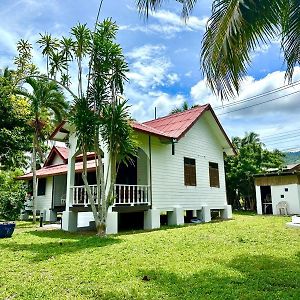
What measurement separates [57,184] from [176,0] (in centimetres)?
1723

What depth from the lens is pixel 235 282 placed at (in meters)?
5.00

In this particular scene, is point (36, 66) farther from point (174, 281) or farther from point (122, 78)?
point (174, 281)

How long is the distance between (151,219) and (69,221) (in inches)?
140

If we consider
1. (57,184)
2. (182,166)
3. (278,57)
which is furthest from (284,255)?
(57,184)

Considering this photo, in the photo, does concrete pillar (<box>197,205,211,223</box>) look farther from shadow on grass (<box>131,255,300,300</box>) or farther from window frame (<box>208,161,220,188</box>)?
shadow on grass (<box>131,255,300,300</box>)

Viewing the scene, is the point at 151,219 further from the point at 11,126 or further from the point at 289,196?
the point at 289,196

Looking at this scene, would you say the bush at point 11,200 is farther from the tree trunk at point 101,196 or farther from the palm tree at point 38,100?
the tree trunk at point 101,196

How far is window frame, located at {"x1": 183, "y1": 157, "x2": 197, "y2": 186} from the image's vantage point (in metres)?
16.1

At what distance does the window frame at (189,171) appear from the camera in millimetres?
16078

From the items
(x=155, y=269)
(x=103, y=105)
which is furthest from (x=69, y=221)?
(x=155, y=269)

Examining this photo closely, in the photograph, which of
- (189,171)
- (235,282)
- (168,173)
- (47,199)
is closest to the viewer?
(235,282)

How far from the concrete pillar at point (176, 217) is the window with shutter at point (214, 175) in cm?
368

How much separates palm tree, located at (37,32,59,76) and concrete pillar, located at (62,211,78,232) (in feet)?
21.3

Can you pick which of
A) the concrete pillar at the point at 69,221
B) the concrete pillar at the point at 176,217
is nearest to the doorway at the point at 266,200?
the concrete pillar at the point at 176,217
